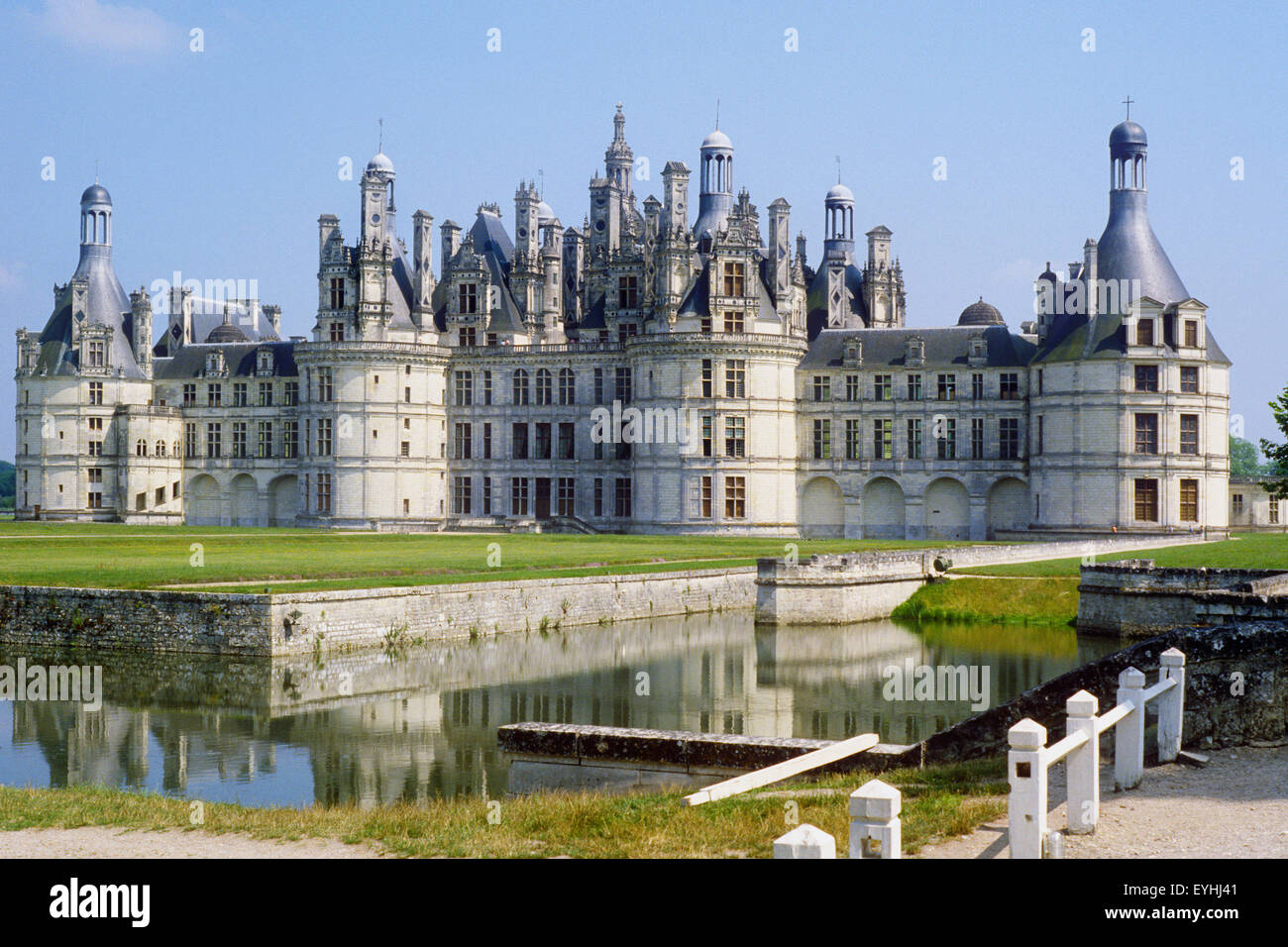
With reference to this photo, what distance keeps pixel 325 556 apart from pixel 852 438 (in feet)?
104

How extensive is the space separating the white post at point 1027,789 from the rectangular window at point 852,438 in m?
58.8

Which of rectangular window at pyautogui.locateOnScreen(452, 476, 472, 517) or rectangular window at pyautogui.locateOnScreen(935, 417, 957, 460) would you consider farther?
rectangular window at pyautogui.locateOnScreen(452, 476, 472, 517)

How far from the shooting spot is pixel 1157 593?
37.0 meters

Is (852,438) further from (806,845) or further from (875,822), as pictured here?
(806,845)

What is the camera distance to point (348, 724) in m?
24.8

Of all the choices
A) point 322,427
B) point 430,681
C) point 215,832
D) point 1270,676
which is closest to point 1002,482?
point 322,427

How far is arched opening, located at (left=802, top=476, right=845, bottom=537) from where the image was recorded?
2719 inches

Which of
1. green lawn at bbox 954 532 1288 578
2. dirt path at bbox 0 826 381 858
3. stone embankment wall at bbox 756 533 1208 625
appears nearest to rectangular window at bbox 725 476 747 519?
stone embankment wall at bbox 756 533 1208 625

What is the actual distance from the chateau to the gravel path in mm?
49205

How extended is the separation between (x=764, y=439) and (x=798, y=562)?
24.1 m

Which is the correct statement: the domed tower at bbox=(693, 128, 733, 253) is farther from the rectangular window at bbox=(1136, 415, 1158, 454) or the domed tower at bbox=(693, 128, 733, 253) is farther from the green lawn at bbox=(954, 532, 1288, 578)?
the green lawn at bbox=(954, 532, 1288, 578)
